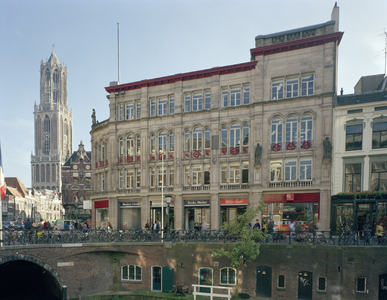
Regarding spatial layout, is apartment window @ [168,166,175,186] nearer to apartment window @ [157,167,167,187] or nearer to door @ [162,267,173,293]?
apartment window @ [157,167,167,187]

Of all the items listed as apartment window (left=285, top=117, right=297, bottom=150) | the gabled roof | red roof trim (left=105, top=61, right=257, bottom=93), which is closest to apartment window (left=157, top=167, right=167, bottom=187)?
red roof trim (left=105, top=61, right=257, bottom=93)

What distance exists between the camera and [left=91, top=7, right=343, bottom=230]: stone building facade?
29.0 meters

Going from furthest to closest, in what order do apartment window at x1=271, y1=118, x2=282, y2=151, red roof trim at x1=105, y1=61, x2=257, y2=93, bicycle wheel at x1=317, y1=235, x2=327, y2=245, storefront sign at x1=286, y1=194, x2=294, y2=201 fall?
1. red roof trim at x1=105, y1=61, x2=257, y2=93
2. apartment window at x1=271, y1=118, x2=282, y2=151
3. storefront sign at x1=286, y1=194, x2=294, y2=201
4. bicycle wheel at x1=317, y1=235, x2=327, y2=245

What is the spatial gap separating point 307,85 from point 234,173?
11.6 metres

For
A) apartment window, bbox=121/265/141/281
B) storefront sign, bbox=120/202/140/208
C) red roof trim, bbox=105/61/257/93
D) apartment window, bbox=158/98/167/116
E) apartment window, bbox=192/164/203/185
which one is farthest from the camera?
storefront sign, bbox=120/202/140/208

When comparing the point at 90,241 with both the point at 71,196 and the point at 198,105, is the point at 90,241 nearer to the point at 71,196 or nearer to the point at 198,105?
the point at 198,105

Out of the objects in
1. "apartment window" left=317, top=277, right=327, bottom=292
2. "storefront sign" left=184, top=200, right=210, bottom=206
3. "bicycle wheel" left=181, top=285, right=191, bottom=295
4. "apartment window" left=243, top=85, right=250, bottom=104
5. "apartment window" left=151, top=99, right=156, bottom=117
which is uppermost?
"apartment window" left=243, top=85, right=250, bottom=104

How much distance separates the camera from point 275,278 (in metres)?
22.1

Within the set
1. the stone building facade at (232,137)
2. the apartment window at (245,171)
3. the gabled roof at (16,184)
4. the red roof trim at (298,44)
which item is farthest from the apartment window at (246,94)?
the gabled roof at (16,184)

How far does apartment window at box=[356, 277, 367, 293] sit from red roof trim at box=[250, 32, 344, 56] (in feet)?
69.3

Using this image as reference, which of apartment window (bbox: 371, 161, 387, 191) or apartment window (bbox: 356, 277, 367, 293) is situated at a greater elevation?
apartment window (bbox: 371, 161, 387, 191)

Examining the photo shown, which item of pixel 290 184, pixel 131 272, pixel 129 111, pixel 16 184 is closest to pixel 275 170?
pixel 290 184

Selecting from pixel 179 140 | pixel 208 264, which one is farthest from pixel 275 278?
pixel 179 140

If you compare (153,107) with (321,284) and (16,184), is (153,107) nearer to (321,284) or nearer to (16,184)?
(321,284)
